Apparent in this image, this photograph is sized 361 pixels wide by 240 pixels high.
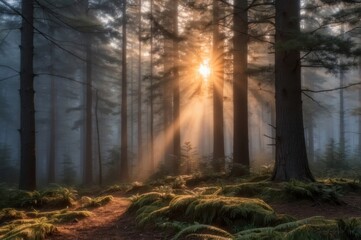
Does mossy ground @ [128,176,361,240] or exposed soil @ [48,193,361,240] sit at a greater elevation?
mossy ground @ [128,176,361,240]

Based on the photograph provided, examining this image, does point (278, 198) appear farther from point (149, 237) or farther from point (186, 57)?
point (186, 57)

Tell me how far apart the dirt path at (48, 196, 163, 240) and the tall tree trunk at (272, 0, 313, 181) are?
169 inches

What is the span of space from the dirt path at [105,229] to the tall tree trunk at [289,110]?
4280 millimetres

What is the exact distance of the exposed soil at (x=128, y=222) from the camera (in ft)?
17.9

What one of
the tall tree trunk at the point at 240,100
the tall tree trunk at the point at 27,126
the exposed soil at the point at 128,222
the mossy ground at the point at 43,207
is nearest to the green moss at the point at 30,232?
the exposed soil at the point at 128,222

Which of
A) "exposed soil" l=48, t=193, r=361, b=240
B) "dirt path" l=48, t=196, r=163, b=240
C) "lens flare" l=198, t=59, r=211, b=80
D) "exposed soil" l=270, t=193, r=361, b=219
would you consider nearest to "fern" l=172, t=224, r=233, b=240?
"exposed soil" l=48, t=193, r=361, b=240

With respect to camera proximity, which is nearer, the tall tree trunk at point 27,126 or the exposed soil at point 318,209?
the exposed soil at point 318,209

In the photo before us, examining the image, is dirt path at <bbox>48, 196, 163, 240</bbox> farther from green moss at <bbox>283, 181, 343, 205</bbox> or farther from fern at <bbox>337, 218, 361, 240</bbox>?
green moss at <bbox>283, 181, 343, 205</bbox>

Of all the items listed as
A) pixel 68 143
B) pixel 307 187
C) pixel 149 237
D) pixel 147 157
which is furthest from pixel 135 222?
pixel 68 143

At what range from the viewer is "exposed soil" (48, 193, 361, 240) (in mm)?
5461

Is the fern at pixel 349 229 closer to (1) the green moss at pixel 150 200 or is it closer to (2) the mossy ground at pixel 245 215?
(2) the mossy ground at pixel 245 215

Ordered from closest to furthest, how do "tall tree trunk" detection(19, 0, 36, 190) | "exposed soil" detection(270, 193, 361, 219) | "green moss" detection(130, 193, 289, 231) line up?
1. "green moss" detection(130, 193, 289, 231)
2. "exposed soil" detection(270, 193, 361, 219)
3. "tall tree trunk" detection(19, 0, 36, 190)

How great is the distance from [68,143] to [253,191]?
4992cm

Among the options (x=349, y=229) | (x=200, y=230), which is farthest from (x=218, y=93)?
(x=349, y=229)
